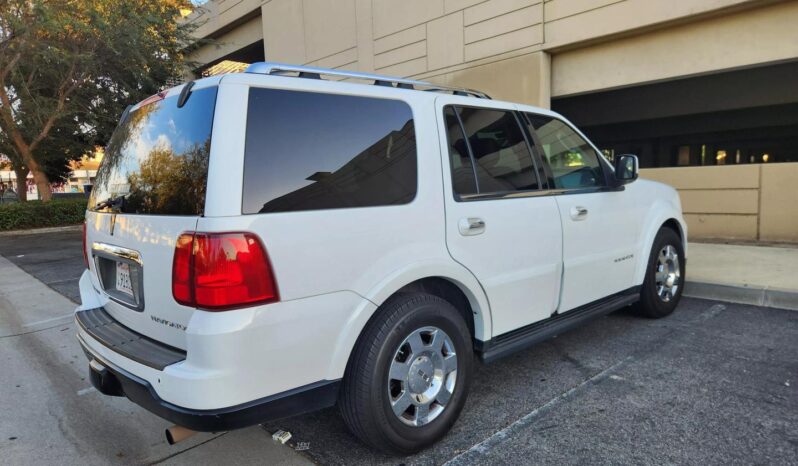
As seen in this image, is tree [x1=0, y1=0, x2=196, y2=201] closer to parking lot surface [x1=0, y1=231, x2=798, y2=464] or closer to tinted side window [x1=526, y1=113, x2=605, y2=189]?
parking lot surface [x1=0, y1=231, x2=798, y2=464]

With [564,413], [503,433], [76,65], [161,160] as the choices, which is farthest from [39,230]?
[564,413]

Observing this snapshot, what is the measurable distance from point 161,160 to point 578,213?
271cm

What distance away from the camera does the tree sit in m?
13.0

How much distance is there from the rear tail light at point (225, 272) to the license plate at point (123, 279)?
0.66 m

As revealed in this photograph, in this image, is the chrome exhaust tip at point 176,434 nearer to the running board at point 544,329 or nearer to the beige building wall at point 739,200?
the running board at point 544,329

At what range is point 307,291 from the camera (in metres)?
2.22

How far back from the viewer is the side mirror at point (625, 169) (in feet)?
13.0

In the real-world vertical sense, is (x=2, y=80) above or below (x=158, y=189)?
above

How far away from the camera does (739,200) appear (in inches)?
334

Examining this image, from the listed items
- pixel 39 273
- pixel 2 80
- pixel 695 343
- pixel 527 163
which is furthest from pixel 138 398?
pixel 2 80

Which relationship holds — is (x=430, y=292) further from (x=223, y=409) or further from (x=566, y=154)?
(x=566, y=154)

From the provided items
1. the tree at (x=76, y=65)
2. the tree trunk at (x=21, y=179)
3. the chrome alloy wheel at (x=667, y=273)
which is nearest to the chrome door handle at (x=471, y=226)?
the chrome alloy wheel at (x=667, y=273)

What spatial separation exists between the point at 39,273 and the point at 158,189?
7859mm

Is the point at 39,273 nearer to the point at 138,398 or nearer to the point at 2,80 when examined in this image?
the point at 138,398
